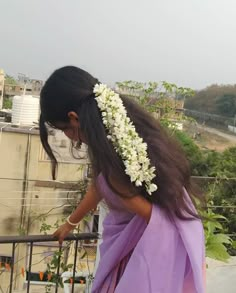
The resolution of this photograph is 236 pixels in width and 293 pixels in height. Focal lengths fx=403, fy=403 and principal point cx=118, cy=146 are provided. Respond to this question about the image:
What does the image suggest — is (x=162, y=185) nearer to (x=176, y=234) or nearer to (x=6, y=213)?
(x=176, y=234)

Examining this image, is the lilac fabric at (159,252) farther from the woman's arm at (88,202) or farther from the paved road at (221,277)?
the paved road at (221,277)

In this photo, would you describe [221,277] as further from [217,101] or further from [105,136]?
[217,101]

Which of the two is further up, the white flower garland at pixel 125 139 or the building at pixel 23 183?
the white flower garland at pixel 125 139

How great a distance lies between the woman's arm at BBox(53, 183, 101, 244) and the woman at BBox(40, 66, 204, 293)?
0.62ft

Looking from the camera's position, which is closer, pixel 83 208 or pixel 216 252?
pixel 83 208

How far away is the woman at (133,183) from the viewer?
1158 mm

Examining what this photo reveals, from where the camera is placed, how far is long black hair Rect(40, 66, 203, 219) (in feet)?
3.78

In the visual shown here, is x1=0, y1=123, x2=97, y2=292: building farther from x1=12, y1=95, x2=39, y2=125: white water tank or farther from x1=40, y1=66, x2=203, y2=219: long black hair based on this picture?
x1=40, y1=66, x2=203, y2=219: long black hair

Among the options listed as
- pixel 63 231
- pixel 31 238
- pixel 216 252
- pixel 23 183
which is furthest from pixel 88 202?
pixel 23 183

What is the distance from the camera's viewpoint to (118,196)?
1213 mm

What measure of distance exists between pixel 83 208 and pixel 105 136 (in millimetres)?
575

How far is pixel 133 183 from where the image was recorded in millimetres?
1173

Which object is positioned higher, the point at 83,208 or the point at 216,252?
the point at 83,208

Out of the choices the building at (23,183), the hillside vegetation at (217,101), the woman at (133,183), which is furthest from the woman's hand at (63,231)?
the hillside vegetation at (217,101)
